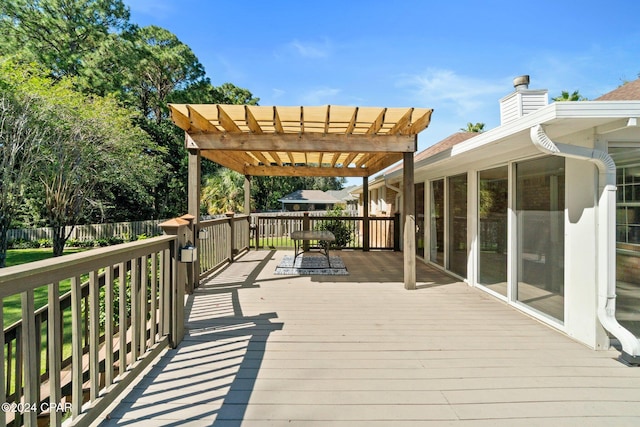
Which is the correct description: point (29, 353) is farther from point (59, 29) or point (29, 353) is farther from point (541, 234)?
point (59, 29)

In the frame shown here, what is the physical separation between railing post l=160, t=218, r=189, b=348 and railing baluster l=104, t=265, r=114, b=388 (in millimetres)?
773

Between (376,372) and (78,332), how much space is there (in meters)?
1.97

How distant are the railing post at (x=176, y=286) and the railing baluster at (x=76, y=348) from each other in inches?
42.9

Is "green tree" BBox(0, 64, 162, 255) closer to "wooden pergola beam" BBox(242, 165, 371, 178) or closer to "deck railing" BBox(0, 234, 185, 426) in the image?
"wooden pergola beam" BBox(242, 165, 371, 178)

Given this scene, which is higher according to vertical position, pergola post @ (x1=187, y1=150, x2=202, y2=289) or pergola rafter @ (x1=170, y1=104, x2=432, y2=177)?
pergola rafter @ (x1=170, y1=104, x2=432, y2=177)

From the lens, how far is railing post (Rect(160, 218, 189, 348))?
9.11 feet

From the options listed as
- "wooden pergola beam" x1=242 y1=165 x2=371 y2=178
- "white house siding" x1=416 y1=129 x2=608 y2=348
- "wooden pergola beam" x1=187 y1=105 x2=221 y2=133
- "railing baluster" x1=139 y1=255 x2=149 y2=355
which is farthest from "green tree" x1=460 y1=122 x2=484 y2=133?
"railing baluster" x1=139 y1=255 x2=149 y2=355

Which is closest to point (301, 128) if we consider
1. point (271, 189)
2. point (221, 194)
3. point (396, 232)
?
point (396, 232)

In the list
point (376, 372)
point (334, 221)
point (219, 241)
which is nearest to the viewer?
point (376, 372)

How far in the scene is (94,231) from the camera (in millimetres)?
14508

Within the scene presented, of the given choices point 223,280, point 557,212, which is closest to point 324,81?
point 223,280

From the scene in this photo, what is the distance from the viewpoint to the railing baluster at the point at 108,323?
1.92 metres

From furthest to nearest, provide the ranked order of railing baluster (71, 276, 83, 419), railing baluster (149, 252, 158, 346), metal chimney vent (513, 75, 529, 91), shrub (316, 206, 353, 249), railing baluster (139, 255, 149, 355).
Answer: shrub (316, 206, 353, 249) < metal chimney vent (513, 75, 529, 91) < railing baluster (149, 252, 158, 346) < railing baluster (139, 255, 149, 355) < railing baluster (71, 276, 83, 419)

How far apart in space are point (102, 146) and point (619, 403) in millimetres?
15726
